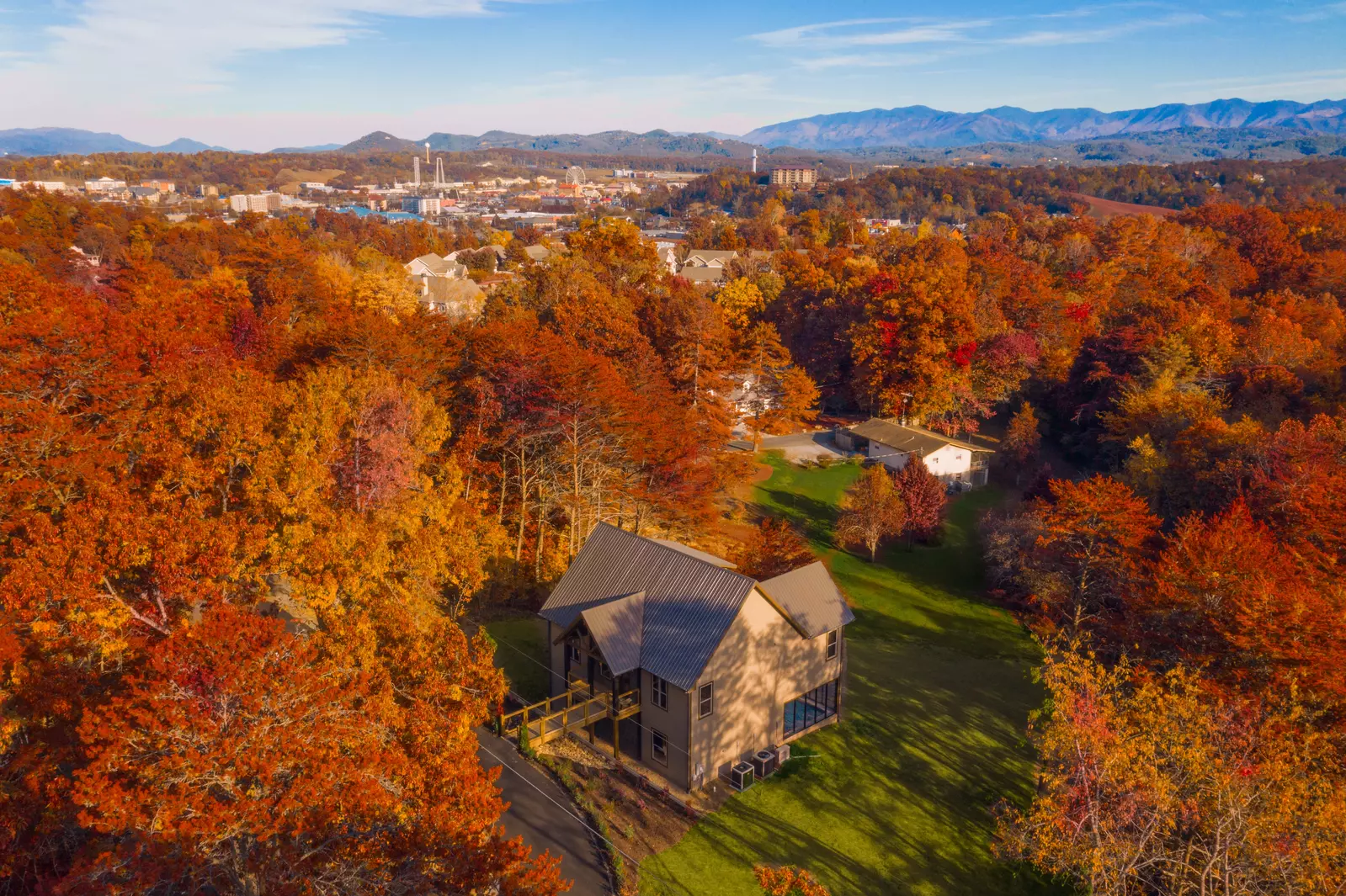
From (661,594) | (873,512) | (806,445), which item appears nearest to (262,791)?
(661,594)

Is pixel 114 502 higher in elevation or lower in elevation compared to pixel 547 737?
higher

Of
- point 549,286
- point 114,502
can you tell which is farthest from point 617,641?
point 549,286

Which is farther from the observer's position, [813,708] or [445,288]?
[445,288]

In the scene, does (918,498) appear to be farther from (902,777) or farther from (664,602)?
(664,602)

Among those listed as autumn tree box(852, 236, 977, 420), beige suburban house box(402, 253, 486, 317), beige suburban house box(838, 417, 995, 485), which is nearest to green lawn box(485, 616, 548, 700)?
beige suburban house box(838, 417, 995, 485)

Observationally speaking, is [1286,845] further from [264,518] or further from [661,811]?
[264,518]

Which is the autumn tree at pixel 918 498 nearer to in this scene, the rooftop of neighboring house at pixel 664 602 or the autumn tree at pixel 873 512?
the autumn tree at pixel 873 512

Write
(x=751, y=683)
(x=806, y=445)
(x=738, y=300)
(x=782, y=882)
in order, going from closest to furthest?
(x=782, y=882) → (x=751, y=683) → (x=806, y=445) → (x=738, y=300)
